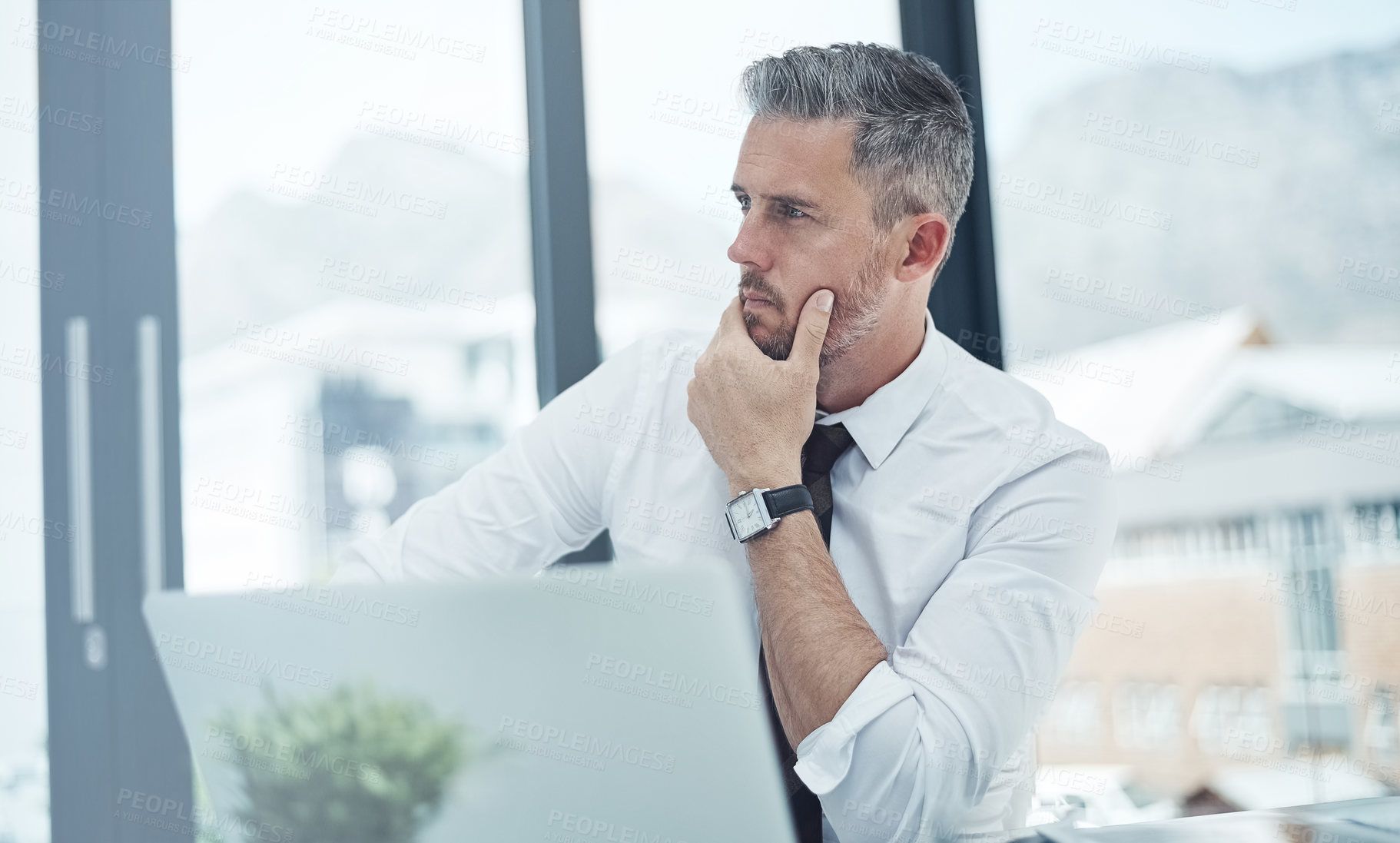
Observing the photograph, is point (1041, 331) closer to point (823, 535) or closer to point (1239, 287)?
point (1239, 287)

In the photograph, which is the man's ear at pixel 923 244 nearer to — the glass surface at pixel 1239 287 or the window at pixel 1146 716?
the glass surface at pixel 1239 287

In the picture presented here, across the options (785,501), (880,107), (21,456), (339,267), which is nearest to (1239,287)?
(880,107)

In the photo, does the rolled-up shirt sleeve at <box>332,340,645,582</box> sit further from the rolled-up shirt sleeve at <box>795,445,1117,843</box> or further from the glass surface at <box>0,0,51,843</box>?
the glass surface at <box>0,0,51,843</box>

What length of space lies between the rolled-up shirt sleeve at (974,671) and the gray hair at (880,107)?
45cm

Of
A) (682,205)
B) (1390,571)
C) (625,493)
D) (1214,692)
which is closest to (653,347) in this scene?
(625,493)

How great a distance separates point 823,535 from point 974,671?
0.95 ft

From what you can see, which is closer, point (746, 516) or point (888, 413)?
point (746, 516)

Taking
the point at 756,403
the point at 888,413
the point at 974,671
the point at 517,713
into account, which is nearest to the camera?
the point at 517,713

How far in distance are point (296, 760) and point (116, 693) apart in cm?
120

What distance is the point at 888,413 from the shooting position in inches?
53.8

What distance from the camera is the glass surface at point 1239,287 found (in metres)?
1.52

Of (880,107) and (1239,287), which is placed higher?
(880,107)

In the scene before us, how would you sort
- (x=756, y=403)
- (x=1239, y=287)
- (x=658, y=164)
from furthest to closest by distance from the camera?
(x=658, y=164) < (x=1239, y=287) < (x=756, y=403)

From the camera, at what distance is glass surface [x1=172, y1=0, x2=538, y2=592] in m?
1.72
